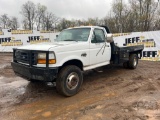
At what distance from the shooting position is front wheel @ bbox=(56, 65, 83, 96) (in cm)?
470

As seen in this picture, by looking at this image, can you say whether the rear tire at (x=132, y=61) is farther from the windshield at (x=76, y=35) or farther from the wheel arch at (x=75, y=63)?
the wheel arch at (x=75, y=63)

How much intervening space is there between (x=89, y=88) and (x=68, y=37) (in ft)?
6.37

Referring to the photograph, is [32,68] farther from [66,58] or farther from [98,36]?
[98,36]

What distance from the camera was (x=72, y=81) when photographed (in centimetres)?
503

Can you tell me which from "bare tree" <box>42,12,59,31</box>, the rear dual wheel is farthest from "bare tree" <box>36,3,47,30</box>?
the rear dual wheel

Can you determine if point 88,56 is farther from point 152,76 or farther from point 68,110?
point 152,76

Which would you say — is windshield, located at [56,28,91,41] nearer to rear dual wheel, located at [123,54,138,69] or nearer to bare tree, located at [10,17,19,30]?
rear dual wheel, located at [123,54,138,69]

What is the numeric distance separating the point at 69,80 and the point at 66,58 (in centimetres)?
65

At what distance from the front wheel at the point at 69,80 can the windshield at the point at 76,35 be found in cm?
124

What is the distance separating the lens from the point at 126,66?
8.70 metres

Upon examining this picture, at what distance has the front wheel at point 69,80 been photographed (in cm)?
470

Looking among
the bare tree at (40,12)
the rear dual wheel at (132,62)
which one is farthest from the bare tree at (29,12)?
the rear dual wheel at (132,62)

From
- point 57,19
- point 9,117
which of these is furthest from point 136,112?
point 57,19

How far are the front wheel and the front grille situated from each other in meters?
0.82
